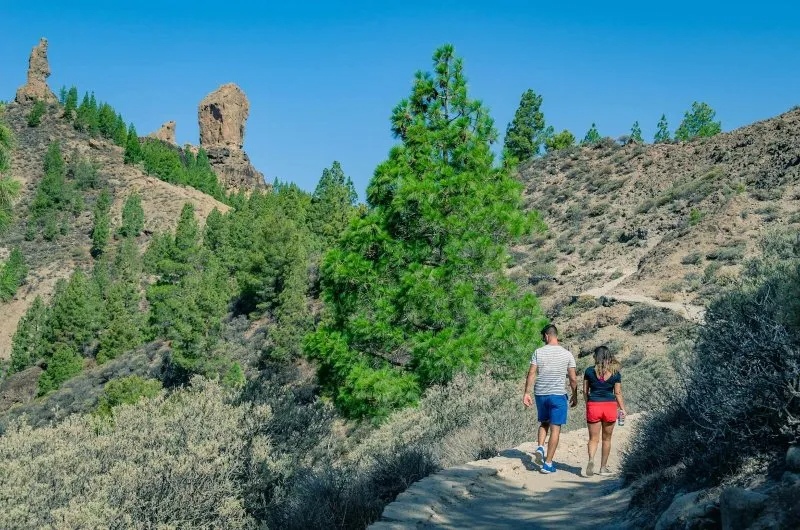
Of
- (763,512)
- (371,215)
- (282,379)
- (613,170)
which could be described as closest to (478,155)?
(371,215)

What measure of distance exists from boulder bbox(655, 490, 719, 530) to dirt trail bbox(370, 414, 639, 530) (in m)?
1.02

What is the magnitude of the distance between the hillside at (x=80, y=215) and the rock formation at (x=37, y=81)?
4024mm

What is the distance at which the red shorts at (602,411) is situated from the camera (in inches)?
294

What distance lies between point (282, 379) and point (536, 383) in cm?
2569

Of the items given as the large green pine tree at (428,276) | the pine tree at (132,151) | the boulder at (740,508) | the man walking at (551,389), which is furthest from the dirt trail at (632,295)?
the pine tree at (132,151)

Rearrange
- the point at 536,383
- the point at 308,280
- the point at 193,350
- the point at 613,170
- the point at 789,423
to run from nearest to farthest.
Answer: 1. the point at 789,423
2. the point at 536,383
3. the point at 193,350
4. the point at 308,280
5. the point at 613,170

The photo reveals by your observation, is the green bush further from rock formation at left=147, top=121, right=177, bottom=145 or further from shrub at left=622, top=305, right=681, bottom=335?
rock formation at left=147, top=121, right=177, bottom=145

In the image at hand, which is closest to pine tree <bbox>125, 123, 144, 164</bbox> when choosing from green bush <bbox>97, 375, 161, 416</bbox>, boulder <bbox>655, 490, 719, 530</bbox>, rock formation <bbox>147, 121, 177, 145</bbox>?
rock formation <bbox>147, 121, 177, 145</bbox>

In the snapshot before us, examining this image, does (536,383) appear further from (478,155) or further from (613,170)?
(613,170)

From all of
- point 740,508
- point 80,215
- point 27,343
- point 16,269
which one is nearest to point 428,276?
point 740,508

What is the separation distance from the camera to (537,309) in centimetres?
Result: 1209

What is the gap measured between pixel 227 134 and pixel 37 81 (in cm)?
4310

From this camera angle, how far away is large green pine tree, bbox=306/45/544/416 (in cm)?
1148

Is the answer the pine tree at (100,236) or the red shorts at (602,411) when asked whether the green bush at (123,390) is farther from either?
the pine tree at (100,236)
